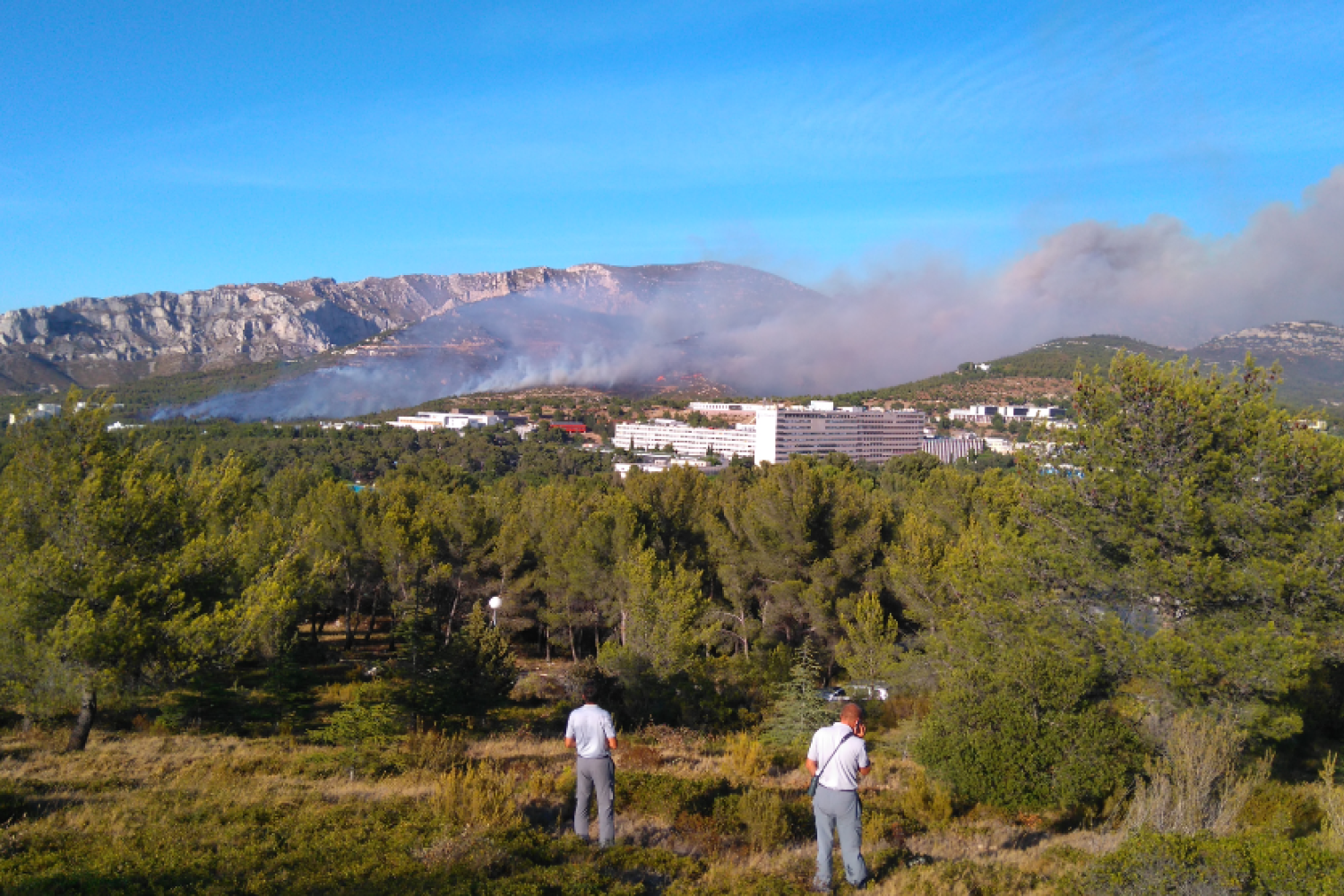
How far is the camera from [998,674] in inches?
354

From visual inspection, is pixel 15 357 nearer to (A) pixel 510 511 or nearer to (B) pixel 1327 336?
(A) pixel 510 511

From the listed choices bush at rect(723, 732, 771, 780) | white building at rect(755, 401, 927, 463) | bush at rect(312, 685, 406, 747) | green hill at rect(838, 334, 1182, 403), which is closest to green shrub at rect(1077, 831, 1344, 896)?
bush at rect(723, 732, 771, 780)

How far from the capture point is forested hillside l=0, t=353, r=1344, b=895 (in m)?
5.34

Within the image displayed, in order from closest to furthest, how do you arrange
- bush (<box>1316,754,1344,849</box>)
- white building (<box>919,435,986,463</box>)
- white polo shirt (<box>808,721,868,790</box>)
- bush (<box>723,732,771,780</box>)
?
white polo shirt (<box>808,721,868,790</box>) → bush (<box>1316,754,1344,849</box>) → bush (<box>723,732,771,780</box>) → white building (<box>919,435,986,463</box>)

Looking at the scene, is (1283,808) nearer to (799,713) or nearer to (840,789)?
(840,789)

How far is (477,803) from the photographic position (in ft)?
19.0

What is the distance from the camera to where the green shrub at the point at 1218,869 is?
13.9ft

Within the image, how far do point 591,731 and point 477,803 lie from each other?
A: 3.90ft

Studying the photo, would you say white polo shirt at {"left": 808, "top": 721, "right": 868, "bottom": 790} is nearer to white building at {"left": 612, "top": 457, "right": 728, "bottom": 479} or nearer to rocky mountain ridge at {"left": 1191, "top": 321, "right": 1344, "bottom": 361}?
white building at {"left": 612, "top": 457, "right": 728, "bottom": 479}

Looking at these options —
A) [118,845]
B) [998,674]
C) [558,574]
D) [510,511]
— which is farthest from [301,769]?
[510,511]

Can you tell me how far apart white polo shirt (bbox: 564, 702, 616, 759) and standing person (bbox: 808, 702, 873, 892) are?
1517mm

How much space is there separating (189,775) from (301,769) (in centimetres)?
108

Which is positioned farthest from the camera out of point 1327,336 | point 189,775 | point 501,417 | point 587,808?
point 1327,336

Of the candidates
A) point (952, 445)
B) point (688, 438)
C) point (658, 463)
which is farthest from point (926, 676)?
point (952, 445)
